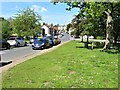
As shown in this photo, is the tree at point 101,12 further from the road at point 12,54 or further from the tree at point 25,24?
the tree at point 25,24

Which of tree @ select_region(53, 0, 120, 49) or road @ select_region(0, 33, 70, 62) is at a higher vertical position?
tree @ select_region(53, 0, 120, 49)

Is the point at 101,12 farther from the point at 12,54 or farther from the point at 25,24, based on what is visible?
the point at 25,24

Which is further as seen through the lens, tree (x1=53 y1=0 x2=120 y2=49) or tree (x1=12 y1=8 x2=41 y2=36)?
tree (x1=12 y1=8 x2=41 y2=36)

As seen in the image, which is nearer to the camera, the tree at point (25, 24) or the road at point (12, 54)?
the road at point (12, 54)

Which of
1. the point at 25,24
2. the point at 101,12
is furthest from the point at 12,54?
the point at 25,24

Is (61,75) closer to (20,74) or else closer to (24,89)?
(20,74)

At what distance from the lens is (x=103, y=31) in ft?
129

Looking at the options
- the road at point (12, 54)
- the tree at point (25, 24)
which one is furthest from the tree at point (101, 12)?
the tree at point (25, 24)

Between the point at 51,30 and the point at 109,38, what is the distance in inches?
5165

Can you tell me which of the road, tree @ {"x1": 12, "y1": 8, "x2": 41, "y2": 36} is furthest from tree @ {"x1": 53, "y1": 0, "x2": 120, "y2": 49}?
tree @ {"x1": 12, "y1": 8, "x2": 41, "y2": 36}

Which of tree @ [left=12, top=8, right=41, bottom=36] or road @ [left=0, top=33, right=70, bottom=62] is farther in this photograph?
tree @ [left=12, top=8, right=41, bottom=36]

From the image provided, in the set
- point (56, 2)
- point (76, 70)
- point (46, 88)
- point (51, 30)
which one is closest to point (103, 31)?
point (56, 2)

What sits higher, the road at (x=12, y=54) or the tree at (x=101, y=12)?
the tree at (x=101, y=12)

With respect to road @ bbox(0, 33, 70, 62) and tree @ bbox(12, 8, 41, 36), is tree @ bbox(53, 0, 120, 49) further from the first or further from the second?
tree @ bbox(12, 8, 41, 36)
